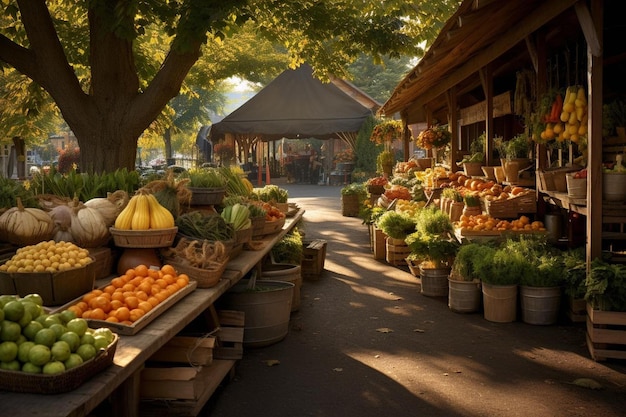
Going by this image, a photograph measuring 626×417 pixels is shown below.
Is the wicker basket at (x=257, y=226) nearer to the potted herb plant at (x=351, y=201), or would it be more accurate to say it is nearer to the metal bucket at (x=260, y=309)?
the metal bucket at (x=260, y=309)

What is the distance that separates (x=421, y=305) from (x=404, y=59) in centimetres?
5231

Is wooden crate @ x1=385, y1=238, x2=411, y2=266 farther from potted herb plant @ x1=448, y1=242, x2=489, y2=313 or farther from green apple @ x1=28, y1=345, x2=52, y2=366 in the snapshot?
green apple @ x1=28, y1=345, x2=52, y2=366

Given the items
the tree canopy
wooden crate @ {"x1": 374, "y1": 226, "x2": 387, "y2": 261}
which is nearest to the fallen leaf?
the tree canopy

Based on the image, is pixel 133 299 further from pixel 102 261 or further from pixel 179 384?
pixel 102 261

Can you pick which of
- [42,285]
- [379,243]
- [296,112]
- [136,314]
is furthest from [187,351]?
[296,112]

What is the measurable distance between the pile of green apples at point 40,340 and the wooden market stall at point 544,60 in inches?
175

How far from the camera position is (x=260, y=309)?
6.52 m

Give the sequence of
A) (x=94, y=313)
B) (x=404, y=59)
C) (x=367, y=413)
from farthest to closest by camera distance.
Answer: (x=404, y=59)
(x=367, y=413)
(x=94, y=313)

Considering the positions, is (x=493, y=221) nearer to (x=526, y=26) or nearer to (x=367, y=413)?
(x=526, y=26)

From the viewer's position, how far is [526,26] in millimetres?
7746

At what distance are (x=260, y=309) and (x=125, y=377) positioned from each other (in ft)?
9.56

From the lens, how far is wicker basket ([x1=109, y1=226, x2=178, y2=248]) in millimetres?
5738

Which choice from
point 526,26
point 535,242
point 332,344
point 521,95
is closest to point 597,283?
point 535,242

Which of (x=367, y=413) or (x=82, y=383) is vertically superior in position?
(x=82, y=383)
